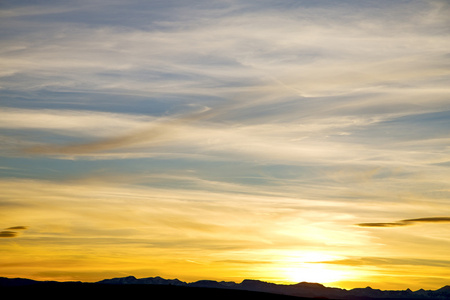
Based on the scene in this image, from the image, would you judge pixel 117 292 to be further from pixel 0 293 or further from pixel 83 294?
pixel 0 293

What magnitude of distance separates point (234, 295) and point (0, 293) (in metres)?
74.1

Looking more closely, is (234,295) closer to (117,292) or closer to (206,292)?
(206,292)

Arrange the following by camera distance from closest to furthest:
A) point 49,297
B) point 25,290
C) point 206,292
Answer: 1. point 49,297
2. point 25,290
3. point 206,292

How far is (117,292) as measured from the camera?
548ft

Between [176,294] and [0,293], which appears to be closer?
[0,293]

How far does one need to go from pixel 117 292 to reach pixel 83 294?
10673 millimetres

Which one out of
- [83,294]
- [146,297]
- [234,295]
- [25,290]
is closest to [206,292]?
[234,295]

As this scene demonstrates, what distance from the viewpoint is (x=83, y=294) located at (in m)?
162

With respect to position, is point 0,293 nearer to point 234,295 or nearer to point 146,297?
point 146,297

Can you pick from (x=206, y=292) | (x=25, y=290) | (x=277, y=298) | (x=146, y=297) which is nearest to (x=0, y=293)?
(x=25, y=290)

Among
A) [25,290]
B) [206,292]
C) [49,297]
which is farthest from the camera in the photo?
[206,292]

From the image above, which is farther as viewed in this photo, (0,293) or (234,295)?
(234,295)

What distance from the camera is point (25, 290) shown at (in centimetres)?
16438

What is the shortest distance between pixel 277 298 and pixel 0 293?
89.9 meters
